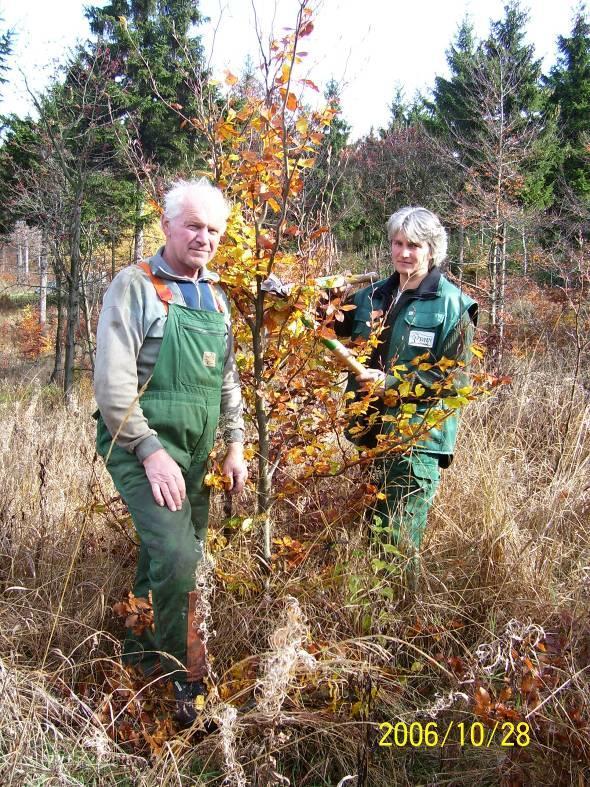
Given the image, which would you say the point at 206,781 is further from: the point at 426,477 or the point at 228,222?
the point at 228,222

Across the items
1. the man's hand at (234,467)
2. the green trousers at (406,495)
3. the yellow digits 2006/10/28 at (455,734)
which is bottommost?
the yellow digits 2006/10/28 at (455,734)

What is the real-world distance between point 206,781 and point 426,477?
57.6 inches

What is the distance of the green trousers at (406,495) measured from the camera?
8.75 feet

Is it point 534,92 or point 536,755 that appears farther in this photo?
point 534,92

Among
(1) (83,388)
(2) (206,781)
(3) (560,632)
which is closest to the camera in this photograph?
(2) (206,781)

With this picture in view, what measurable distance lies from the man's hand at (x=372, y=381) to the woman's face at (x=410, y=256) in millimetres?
532

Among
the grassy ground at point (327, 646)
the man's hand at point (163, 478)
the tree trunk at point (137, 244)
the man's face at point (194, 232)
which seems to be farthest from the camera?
the tree trunk at point (137, 244)

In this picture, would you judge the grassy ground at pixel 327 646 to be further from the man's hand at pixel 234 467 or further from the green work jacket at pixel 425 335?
the green work jacket at pixel 425 335

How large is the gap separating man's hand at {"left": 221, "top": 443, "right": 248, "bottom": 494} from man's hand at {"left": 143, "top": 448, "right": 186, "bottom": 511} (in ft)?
1.17

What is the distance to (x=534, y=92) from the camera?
717 inches

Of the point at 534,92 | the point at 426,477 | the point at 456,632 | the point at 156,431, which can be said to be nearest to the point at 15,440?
the point at 156,431

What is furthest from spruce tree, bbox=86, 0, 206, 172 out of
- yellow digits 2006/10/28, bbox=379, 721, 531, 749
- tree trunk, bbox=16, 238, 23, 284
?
yellow digits 2006/10/28, bbox=379, 721, 531, 749

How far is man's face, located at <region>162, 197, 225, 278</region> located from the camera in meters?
2.07

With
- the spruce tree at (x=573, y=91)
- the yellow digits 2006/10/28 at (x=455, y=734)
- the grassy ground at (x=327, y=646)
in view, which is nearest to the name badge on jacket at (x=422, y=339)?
the grassy ground at (x=327, y=646)
